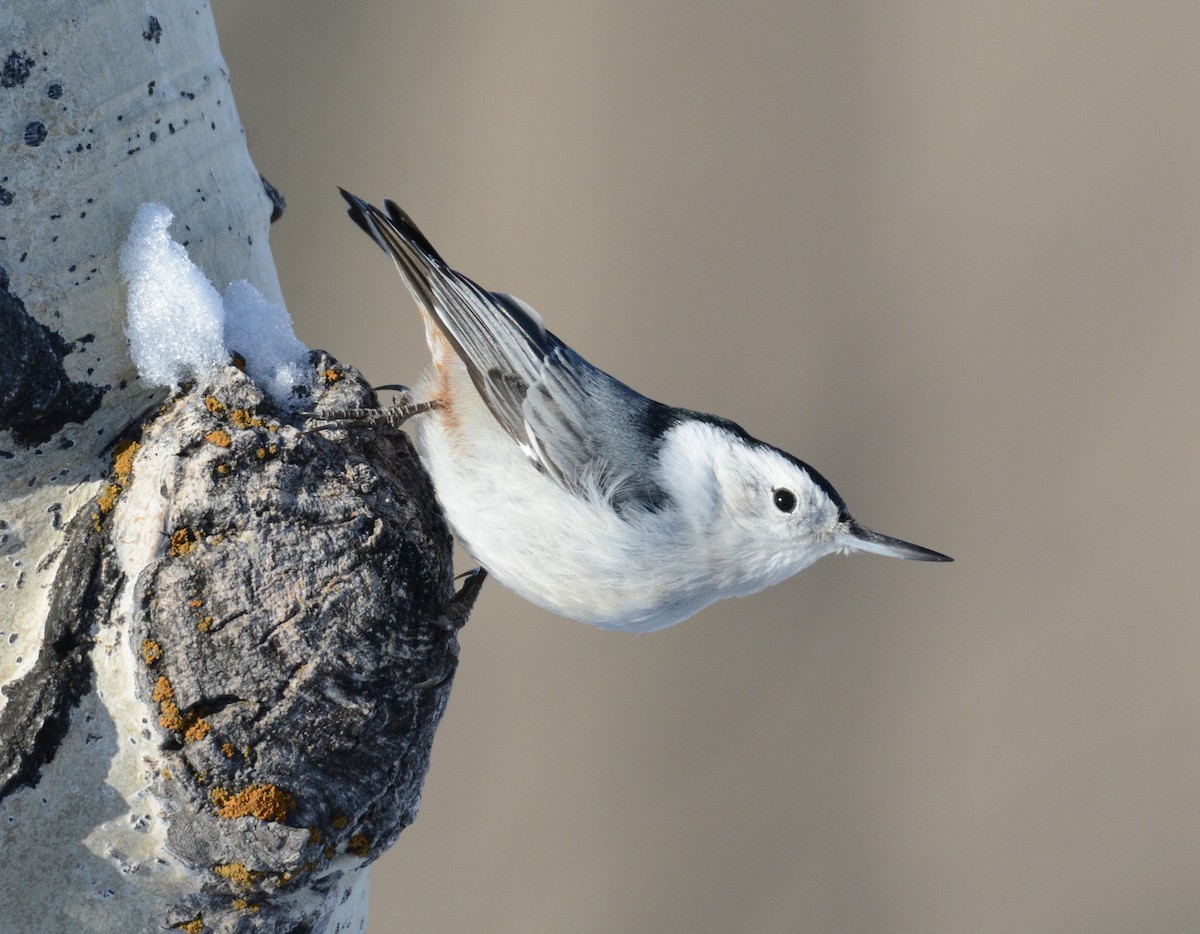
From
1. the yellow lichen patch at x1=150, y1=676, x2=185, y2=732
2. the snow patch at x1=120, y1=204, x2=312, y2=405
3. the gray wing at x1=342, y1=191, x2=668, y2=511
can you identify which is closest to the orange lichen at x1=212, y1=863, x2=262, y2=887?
the yellow lichen patch at x1=150, y1=676, x2=185, y2=732

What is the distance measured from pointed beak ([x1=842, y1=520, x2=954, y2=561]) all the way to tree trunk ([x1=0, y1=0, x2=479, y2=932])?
1.70 feet

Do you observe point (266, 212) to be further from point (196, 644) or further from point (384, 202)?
point (196, 644)

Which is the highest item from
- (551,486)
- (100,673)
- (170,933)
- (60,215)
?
(60,215)

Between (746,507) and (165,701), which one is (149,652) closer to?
(165,701)

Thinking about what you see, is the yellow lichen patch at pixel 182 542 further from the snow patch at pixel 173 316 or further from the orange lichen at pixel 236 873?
the orange lichen at pixel 236 873

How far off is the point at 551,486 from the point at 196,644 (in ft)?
1.36

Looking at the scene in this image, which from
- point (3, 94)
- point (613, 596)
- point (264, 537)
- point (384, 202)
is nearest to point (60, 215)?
point (3, 94)

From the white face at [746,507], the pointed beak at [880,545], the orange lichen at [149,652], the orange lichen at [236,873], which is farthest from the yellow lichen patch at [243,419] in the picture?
the pointed beak at [880,545]

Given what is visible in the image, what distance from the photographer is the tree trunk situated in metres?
0.68

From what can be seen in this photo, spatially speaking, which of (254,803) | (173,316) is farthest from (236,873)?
(173,316)

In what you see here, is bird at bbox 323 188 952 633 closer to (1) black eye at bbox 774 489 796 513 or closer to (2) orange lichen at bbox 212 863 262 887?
(1) black eye at bbox 774 489 796 513

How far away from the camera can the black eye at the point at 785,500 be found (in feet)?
3.56

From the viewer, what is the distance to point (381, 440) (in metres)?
0.92

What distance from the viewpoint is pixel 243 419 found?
0.78 metres
